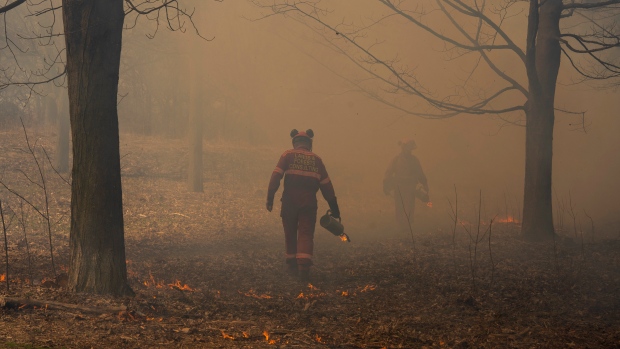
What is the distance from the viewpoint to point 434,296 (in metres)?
6.89

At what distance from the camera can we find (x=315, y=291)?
7559mm

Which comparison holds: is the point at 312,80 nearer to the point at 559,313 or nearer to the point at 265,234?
the point at 265,234

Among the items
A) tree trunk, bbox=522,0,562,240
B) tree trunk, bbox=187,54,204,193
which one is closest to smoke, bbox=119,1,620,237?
tree trunk, bbox=187,54,204,193

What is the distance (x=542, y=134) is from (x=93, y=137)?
748 centimetres

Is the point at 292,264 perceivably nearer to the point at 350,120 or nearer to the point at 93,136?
the point at 93,136

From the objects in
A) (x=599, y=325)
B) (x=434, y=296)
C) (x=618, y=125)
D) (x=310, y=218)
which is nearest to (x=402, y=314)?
(x=434, y=296)

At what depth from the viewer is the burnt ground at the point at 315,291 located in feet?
16.2

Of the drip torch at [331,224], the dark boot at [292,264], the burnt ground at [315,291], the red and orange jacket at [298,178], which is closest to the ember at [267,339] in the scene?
the burnt ground at [315,291]

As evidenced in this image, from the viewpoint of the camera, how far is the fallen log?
5062 millimetres

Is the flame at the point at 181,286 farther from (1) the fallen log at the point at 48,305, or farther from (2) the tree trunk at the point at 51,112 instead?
(2) the tree trunk at the point at 51,112

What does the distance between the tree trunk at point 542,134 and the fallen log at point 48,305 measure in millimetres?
7295

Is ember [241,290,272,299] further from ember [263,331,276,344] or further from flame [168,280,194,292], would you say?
ember [263,331,276,344]

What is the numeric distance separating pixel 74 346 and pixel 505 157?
30080 millimetres

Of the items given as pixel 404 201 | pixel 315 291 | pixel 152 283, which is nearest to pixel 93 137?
pixel 152 283
